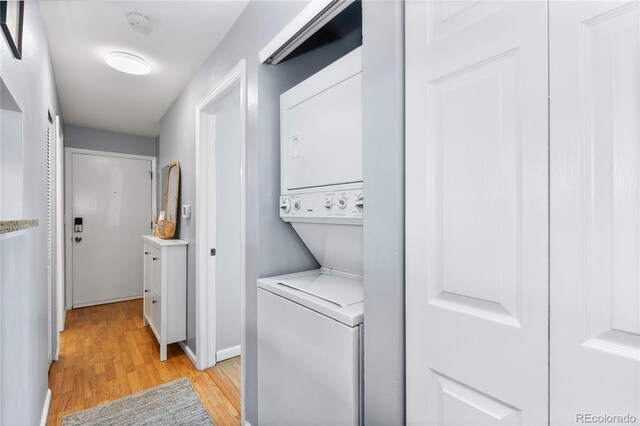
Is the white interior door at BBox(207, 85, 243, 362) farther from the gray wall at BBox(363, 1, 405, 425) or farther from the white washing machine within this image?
the gray wall at BBox(363, 1, 405, 425)

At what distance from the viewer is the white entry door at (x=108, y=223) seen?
4184mm

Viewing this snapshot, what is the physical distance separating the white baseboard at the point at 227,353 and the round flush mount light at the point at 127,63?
240 centimetres

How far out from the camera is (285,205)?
158 cm

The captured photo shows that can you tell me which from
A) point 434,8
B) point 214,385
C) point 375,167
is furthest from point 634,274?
point 214,385

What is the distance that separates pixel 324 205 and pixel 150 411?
1.82 metres

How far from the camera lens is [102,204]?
4.33m

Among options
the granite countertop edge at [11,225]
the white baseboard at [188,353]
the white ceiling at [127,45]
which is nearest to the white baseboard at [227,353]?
the white baseboard at [188,353]

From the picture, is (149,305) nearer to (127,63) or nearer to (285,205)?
(127,63)

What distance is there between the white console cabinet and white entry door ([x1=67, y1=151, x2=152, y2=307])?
2.05 meters

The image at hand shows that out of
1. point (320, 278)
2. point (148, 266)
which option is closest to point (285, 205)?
point (320, 278)

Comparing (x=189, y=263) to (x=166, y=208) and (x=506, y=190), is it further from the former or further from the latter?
(x=506, y=190)

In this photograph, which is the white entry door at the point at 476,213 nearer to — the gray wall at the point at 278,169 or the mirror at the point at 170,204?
the gray wall at the point at 278,169

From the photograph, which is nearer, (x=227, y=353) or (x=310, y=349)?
(x=310, y=349)

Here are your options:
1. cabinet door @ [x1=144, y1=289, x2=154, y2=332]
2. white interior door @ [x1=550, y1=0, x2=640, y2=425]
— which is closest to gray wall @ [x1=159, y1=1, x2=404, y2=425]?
white interior door @ [x1=550, y1=0, x2=640, y2=425]
